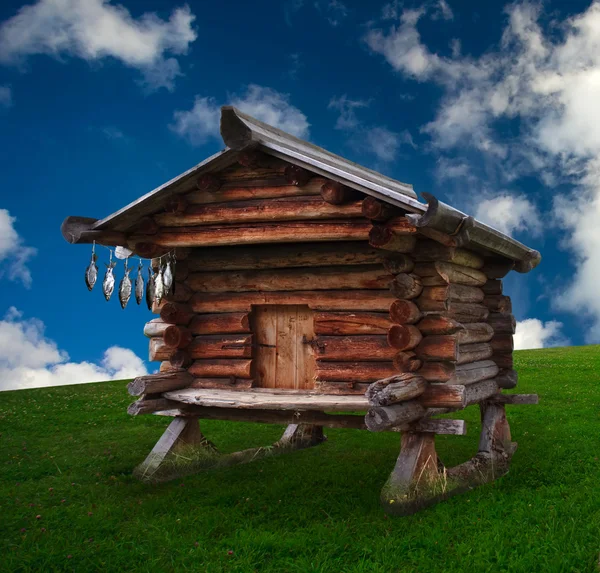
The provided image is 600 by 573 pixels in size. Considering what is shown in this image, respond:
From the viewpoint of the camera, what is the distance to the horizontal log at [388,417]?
25.7 ft

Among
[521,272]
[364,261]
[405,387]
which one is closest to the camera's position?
[405,387]

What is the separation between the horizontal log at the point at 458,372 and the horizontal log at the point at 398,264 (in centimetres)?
134

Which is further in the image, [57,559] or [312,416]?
[312,416]

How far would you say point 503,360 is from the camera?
12227 mm

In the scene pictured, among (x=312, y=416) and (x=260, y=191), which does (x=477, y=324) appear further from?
(x=260, y=191)

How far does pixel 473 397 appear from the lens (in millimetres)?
10062

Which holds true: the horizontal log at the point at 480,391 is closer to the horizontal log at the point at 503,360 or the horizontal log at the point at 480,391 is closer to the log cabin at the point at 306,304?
the log cabin at the point at 306,304

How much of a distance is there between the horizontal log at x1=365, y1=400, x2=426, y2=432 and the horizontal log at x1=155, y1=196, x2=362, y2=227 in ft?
8.25

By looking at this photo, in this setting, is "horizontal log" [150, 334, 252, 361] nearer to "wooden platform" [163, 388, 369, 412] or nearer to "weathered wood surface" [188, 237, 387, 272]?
"wooden platform" [163, 388, 369, 412]

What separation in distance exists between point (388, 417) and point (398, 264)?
2106 millimetres

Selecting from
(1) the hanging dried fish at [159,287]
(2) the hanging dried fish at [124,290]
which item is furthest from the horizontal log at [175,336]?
(2) the hanging dried fish at [124,290]

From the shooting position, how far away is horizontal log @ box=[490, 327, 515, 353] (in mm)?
12172

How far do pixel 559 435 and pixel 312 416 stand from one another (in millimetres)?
6362

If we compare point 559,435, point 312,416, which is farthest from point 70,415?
point 559,435
